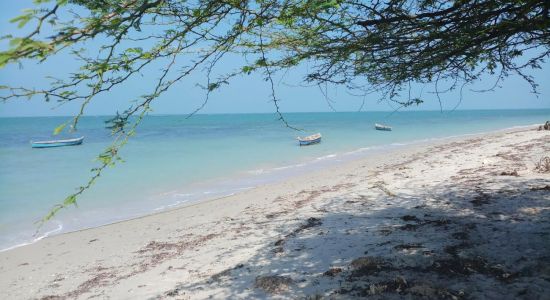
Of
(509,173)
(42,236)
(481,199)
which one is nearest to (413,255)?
(481,199)

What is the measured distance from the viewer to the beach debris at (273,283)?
4.64 m

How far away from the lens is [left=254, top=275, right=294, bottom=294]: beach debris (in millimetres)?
4641

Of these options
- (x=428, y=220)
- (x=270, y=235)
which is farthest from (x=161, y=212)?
(x=428, y=220)

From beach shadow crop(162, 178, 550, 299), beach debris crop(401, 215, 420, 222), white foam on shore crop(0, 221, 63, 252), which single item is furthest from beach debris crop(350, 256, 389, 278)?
white foam on shore crop(0, 221, 63, 252)

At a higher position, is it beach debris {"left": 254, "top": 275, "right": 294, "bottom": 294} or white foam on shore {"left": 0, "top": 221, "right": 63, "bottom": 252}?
beach debris {"left": 254, "top": 275, "right": 294, "bottom": 294}

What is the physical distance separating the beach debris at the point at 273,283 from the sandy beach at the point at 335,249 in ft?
0.08

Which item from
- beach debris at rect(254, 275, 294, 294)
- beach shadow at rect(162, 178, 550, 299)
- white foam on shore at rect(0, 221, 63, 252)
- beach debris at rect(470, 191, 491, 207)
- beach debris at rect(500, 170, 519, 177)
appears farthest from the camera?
white foam on shore at rect(0, 221, 63, 252)

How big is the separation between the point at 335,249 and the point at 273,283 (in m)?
1.30

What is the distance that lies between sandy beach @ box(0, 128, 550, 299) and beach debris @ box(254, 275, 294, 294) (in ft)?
0.08

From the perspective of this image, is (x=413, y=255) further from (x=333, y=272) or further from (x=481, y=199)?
(x=481, y=199)

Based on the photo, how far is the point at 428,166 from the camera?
13.5 meters

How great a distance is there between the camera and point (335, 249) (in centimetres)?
572

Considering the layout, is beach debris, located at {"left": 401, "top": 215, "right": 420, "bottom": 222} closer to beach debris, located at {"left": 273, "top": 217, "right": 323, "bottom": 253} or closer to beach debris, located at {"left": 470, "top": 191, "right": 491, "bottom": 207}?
beach debris, located at {"left": 470, "top": 191, "right": 491, "bottom": 207}

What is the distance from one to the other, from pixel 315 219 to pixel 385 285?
3414mm
